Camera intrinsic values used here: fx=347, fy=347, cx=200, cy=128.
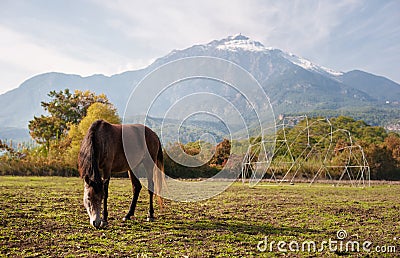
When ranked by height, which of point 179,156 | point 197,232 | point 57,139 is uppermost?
point 57,139

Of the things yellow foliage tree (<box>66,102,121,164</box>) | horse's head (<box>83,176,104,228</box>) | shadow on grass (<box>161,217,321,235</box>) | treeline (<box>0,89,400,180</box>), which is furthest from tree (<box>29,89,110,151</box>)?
horse's head (<box>83,176,104,228</box>)

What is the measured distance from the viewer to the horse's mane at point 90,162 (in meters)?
6.61

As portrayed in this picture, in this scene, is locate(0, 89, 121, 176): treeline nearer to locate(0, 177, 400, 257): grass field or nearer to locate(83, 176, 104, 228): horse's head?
locate(0, 177, 400, 257): grass field

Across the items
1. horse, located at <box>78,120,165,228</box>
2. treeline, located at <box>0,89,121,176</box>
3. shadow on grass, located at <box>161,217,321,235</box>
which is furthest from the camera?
treeline, located at <box>0,89,121,176</box>

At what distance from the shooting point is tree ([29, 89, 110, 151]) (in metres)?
44.0

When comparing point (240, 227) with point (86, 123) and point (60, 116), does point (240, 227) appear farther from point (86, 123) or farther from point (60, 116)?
point (60, 116)

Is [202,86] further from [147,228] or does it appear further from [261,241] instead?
[261,241]

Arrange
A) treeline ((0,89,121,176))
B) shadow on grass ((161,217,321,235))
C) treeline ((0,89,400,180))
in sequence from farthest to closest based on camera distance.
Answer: treeline ((0,89,121,176)) → treeline ((0,89,400,180)) → shadow on grass ((161,217,321,235))

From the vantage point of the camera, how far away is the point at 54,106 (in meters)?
46.5

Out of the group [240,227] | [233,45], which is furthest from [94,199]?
[233,45]

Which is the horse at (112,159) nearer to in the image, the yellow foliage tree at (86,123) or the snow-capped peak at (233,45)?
the snow-capped peak at (233,45)

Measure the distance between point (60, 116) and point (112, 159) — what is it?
41714 millimetres

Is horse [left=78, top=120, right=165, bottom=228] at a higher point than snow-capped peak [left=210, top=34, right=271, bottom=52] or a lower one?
lower

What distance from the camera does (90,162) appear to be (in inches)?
269
